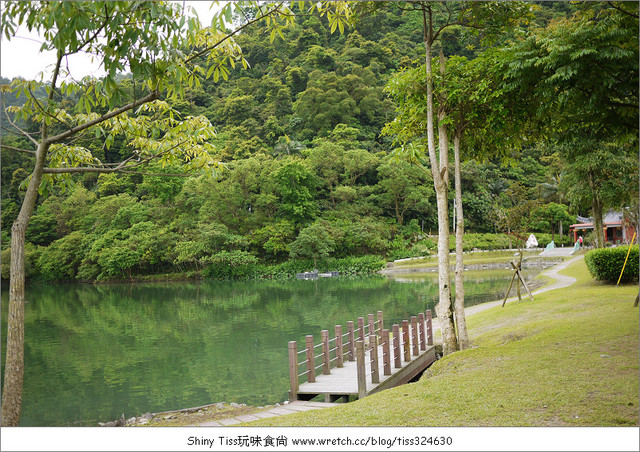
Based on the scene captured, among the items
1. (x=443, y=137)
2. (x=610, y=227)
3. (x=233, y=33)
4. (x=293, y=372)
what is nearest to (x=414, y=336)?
(x=293, y=372)

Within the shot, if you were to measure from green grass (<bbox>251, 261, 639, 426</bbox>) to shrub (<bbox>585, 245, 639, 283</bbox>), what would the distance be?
5.15 m

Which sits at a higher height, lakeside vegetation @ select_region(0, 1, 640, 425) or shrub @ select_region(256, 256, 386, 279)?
lakeside vegetation @ select_region(0, 1, 640, 425)

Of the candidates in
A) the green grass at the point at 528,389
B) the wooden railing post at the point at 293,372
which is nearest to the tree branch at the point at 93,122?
the green grass at the point at 528,389

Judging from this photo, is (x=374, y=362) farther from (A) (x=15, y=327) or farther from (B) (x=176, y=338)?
(B) (x=176, y=338)

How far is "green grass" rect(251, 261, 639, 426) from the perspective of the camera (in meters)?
3.29

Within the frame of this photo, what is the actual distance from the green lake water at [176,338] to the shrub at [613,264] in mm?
3652

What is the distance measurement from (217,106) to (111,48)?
740 inches

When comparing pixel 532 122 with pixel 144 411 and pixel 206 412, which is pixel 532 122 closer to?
pixel 206 412

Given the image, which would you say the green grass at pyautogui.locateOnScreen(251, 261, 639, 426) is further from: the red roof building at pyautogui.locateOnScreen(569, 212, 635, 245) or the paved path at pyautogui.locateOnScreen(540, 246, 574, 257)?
the paved path at pyautogui.locateOnScreen(540, 246, 574, 257)

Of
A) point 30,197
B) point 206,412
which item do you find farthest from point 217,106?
point 30,197

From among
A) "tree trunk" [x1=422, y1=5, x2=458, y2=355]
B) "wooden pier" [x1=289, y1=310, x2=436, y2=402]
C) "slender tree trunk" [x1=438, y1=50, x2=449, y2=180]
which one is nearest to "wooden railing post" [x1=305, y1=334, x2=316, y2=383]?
"wooden pier" [x1=289, y1=310, x2=436, y2=402]

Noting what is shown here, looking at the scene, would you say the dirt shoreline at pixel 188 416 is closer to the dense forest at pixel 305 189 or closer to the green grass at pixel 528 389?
the green grass at pixel 528 389

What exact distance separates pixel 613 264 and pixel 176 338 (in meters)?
11.1

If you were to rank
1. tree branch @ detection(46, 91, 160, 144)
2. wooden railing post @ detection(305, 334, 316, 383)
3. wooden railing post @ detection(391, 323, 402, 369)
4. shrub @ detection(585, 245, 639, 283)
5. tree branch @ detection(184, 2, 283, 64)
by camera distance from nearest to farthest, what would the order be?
tree branch @ detection(46, 91, 160, 144) → tree branch @ detection(184, 2, 283, 64) → wooden railing post @ detection(305, 334, 316, 383) → wooden railing post @ detection(391, 323, 402, 369) → shrub @ detection(585, 245, 639, 283)
